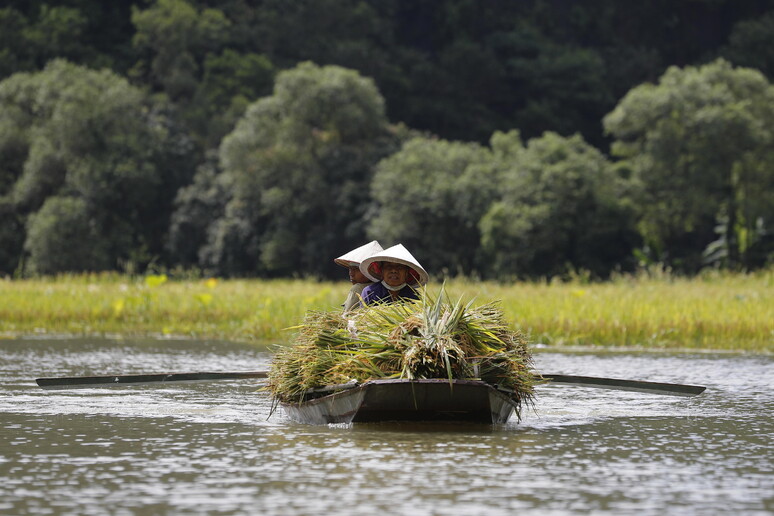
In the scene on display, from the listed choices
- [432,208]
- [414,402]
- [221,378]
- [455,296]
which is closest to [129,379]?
[221,378]

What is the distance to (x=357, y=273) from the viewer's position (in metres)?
12.8

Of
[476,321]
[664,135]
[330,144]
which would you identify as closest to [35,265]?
[330,144]

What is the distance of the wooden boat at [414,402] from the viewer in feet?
34.4

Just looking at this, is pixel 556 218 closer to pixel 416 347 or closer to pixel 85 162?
pixel 85 162

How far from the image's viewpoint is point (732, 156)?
45125mm

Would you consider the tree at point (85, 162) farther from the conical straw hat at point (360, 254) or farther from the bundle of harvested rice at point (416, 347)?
the bundle of harvested rice at point (416, 347)

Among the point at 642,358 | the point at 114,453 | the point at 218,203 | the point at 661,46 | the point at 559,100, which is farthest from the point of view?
the point at 661,46

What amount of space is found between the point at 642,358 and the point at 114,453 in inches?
414

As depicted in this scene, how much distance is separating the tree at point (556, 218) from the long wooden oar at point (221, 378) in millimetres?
31393

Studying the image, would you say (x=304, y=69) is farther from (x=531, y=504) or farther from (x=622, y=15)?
(x=531, y=504)

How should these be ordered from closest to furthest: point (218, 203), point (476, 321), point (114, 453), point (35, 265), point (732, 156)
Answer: point (114, 453) < point (476, 321) < point (732, 156) < point (35, 265) < point (218, 203)

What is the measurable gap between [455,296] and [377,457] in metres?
13.0

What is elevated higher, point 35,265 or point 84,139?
point 84,139

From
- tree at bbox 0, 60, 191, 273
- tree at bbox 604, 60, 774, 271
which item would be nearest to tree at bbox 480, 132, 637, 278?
tree at bbox 604, 60, 774, 271
